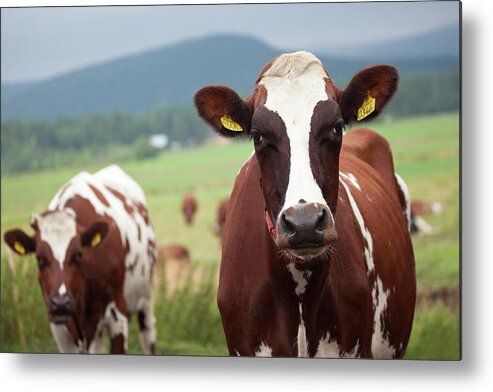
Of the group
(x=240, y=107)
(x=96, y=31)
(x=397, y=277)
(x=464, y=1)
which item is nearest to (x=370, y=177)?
(x=397, y=277)

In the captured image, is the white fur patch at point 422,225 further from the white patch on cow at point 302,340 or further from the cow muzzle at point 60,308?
the cow muzzle at point 60,308

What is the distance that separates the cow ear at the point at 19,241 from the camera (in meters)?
5.23

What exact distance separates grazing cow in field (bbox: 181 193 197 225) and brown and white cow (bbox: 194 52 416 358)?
123 centimetres

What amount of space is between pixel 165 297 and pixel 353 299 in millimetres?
1896

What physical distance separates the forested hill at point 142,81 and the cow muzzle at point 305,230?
1.85m

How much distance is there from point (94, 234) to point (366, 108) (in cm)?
199

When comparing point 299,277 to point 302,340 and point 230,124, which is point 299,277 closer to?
point 302,340

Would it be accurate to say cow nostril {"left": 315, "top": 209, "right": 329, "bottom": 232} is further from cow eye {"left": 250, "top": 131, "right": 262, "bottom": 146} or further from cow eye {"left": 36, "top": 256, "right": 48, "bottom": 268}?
cow eye {"left": 36, "top": 256, "right": 48, "bottom": 268}

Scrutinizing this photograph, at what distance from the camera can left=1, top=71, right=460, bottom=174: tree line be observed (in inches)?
213

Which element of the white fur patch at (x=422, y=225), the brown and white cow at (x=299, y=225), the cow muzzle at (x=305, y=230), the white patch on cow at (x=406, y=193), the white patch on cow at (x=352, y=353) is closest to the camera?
the cow muzzle at (x=305, y=230)

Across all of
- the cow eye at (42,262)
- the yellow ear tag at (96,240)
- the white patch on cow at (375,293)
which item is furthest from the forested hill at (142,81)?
the white patch on cow at (375,293)

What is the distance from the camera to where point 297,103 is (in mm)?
3721

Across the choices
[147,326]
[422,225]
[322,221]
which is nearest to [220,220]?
[147,326]

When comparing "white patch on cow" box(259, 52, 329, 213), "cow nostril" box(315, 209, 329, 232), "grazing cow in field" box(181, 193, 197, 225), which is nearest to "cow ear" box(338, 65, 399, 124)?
"white patch on cow" box(259, 52, 329, 213)
